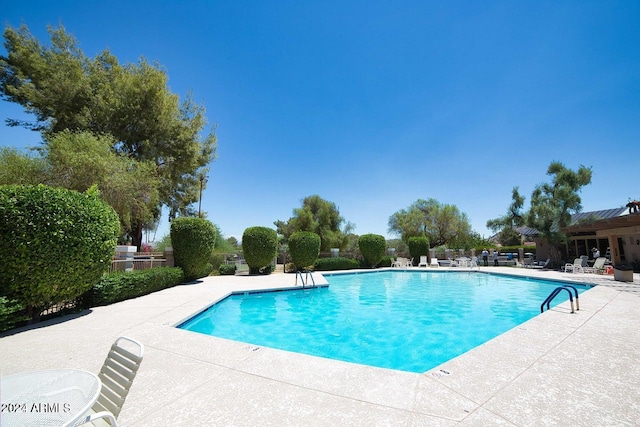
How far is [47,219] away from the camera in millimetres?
5785

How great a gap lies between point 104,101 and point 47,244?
15.1 m

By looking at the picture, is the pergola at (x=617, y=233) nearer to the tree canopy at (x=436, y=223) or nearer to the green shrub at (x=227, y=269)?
the tree canopy at (x=436, y=223)

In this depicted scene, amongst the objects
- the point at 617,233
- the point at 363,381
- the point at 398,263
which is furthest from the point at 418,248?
the point at 363,381

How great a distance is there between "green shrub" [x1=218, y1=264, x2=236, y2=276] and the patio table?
51.5 feet

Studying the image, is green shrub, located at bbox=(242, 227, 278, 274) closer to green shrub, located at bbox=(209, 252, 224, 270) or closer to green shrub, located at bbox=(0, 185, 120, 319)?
green shrub, located at bbox=(209, 252, 224, 270)

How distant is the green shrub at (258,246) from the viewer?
16.4 m

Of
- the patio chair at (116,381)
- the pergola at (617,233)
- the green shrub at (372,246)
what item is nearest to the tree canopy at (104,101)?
the green shrub at (372,246)

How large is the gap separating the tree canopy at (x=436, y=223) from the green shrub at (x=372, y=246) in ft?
35.1

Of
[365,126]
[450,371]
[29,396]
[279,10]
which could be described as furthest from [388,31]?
[29,396]

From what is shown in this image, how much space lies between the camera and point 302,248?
17844 mm

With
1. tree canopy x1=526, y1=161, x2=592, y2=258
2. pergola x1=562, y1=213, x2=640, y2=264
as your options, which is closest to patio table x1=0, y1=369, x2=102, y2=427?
pergola x1=562, y1=213, x2=640, y2=264

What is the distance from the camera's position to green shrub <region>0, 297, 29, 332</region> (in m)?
5.21

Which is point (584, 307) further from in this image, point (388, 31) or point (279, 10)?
point (279, 10)

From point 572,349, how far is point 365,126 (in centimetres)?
1481
